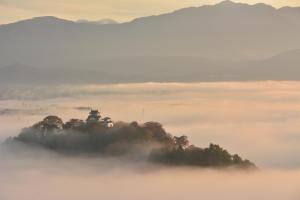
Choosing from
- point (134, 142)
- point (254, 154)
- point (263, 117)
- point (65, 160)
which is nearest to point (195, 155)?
point (134, 142)

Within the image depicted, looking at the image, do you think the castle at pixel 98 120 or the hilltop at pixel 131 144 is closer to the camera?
the hilltop at pixel 131 144

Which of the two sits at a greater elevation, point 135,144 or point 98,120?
point 98,120

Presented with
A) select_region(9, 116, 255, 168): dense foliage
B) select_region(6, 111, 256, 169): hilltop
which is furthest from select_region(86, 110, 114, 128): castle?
select_region(9, 116, 255, 168): dense foliage

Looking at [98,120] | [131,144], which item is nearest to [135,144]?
[131,144]

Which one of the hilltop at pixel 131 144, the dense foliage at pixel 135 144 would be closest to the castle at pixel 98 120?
the hilltop at pixel 131 144

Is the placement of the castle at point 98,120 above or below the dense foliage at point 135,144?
above

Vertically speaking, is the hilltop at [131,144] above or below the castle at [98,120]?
below

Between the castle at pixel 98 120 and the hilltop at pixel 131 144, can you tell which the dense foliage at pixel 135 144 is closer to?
the hilltop at pixel 131 144

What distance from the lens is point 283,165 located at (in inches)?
3765

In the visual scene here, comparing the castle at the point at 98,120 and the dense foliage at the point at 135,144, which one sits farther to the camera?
the castle at the point at 98,120

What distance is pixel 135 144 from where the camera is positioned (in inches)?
1646

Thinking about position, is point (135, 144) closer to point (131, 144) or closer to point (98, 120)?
point (131, 144)

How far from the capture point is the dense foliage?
1577 inches

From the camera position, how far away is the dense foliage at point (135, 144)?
131ft
